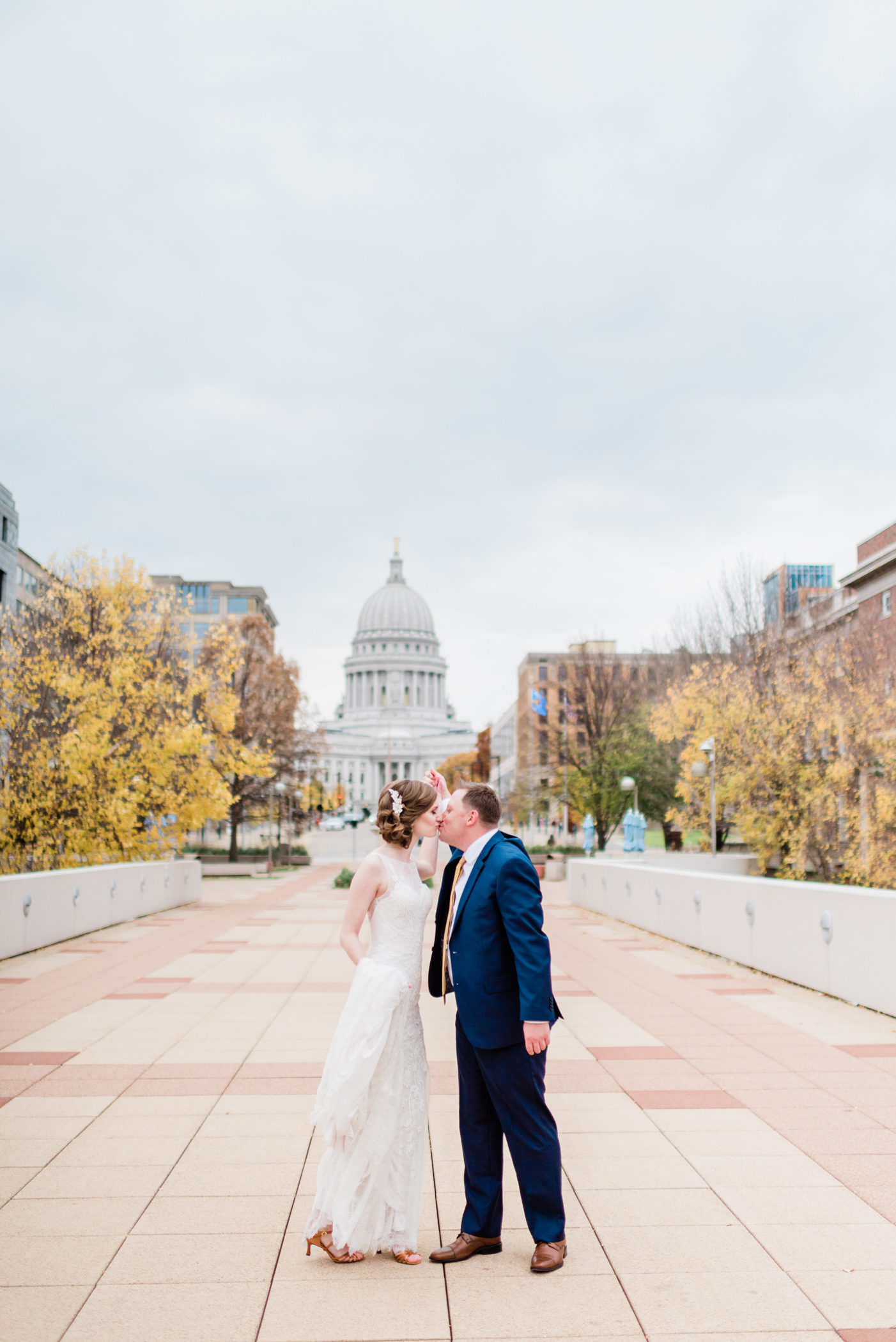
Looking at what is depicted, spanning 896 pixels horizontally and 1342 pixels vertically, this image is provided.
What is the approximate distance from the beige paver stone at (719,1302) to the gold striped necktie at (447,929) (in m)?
1.33

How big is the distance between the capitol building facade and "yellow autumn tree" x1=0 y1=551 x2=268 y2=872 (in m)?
134

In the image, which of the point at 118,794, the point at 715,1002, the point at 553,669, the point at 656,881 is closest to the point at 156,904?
the point at 118,794

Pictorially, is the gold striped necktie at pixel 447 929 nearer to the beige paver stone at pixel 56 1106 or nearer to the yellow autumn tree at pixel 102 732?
the beige paver stone at pixel 56 1106

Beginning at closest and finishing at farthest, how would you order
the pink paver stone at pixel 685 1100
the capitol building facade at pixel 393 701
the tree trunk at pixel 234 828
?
the pink paver stone at pixel 685 1100 → the tree trunk at pixel 234 828 → the capitol building facade at pixel 393 701

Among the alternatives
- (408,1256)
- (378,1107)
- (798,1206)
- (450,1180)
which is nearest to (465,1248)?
(408,1256)

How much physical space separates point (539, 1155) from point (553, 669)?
10444cm

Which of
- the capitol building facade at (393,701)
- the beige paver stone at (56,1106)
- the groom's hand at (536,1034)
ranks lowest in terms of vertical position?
the beige paver stone at (56,1106)

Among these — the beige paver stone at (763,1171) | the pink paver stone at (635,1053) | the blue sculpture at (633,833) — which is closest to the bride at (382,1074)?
Answer: the beige paver stone at (763,1171)

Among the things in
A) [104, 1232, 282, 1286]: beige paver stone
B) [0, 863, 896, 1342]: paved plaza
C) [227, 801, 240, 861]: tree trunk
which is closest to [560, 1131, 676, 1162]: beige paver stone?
[0, 863, 896, 1342]: paved plaza

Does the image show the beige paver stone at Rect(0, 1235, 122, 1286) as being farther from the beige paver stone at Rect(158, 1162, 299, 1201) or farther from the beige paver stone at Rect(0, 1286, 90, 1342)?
the beige paver stone at Rect(158, 1162, 299, 1201)

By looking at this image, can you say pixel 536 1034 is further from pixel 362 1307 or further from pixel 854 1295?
pixel 854 1295

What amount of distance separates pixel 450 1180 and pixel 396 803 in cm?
229

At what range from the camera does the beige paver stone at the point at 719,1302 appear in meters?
3.93

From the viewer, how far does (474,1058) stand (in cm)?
462
